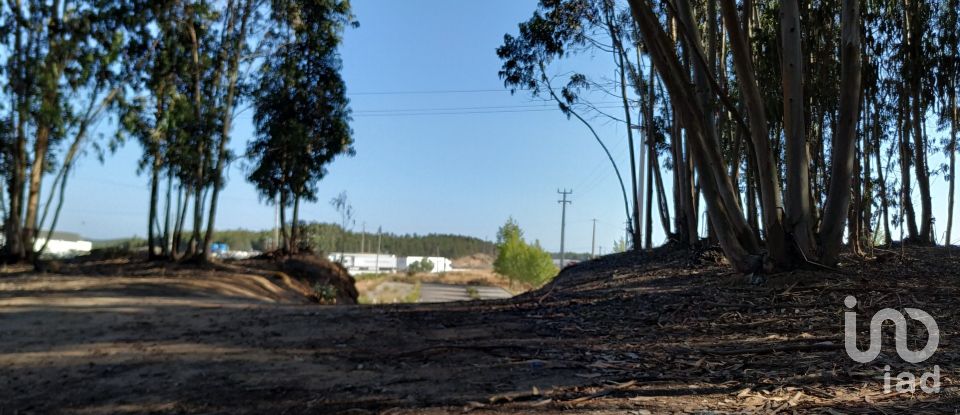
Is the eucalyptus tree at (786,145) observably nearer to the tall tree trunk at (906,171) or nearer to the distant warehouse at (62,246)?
the tall tree trunk at (906,171)

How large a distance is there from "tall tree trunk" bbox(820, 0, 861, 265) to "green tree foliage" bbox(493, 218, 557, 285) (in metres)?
38.7

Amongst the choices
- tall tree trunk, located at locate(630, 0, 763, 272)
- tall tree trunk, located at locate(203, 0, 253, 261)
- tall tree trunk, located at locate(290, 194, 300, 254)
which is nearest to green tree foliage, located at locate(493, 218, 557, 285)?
tall tree trunk, located at locate(290, 194, 300, 254)

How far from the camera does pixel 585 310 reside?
6582 millimetres

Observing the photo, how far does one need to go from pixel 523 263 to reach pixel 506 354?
1688 inches

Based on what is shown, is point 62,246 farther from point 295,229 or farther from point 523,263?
point 523,263

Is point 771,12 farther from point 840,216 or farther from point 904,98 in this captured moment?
point 904,98

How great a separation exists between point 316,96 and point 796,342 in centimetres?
1734

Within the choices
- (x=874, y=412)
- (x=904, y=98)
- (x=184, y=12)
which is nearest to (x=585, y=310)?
(x=874, y=412)

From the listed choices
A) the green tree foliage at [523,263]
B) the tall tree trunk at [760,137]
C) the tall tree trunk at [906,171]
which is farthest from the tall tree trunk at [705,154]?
the green tree foliage at [523,263]

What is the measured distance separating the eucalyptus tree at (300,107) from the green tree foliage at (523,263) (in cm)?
2817

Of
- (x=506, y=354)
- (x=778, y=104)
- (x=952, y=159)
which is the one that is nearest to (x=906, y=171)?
(x=952, y=159)

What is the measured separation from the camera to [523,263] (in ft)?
155

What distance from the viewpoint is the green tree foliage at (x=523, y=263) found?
155 feet

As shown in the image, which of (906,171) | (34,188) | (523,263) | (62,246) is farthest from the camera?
(523,263)
